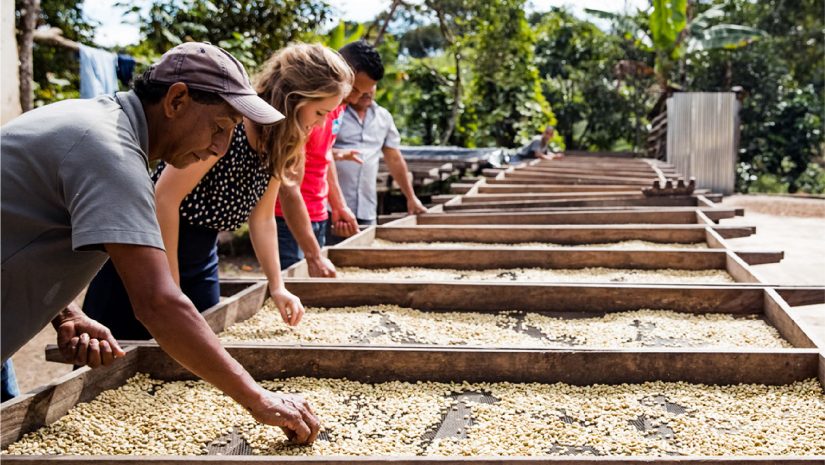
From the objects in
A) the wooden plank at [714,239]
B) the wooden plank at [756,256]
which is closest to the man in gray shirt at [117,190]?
the wooden plank at [756,256]

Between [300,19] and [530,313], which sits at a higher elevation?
[300,19]

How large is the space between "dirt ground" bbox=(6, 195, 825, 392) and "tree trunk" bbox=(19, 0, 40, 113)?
196 centimetres

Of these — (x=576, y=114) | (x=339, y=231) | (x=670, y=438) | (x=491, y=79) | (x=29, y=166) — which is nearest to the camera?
(x=29, y=166)

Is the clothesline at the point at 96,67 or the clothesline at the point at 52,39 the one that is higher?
the clothesline at the point at 52,39

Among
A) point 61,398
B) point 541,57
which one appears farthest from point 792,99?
point 61,398

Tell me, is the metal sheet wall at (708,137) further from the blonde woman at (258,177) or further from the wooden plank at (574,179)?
the blonde woman at (258,177)

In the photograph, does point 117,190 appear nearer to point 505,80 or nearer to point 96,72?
point 96,72

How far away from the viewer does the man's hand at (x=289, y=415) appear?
1506 mm

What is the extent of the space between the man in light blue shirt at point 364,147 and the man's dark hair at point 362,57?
72 centimetres

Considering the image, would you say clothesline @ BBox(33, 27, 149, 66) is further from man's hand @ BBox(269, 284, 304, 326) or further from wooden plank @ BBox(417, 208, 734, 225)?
man's hand @ BBox(269, 284, 304, 326)

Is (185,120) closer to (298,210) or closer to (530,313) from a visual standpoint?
(298,210)

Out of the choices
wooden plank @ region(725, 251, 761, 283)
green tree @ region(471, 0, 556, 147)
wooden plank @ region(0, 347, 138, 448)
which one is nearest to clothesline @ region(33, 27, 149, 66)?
wooden plank @ region(0, 347, 138, 448)

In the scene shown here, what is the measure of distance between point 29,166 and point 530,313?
204cm

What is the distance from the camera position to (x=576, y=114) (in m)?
18.4
